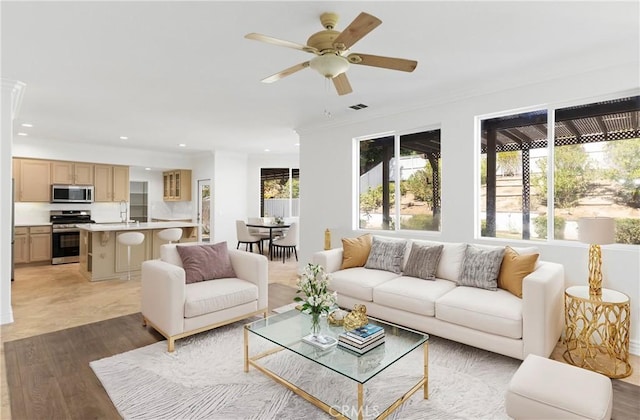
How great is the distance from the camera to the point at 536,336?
98.3 inches

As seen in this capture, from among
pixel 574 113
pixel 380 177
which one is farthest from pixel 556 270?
pixel 380 177

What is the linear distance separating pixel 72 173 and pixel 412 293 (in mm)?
7671

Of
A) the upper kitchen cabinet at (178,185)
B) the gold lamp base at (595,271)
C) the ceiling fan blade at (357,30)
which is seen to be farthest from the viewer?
the upper kitchen cabinet at (178,185)

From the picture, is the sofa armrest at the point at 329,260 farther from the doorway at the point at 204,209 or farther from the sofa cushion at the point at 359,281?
the doorway at the point at 204,209

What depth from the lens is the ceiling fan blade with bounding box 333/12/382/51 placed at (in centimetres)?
179

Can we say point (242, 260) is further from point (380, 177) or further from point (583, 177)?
point (583, 177)

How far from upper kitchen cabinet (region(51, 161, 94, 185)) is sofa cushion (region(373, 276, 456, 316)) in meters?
7.22

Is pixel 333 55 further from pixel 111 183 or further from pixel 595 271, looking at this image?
pixel 111 183

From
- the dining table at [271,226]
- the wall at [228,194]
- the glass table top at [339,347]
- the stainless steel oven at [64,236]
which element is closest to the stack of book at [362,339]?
the glass table top at [339,347]

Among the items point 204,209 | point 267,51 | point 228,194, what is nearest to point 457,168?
point 267,51

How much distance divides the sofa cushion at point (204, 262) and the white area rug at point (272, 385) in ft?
Answer: 2.35

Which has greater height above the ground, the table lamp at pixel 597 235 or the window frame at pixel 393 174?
the window frame at pixel 393 174

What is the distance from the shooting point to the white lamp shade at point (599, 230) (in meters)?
2.66

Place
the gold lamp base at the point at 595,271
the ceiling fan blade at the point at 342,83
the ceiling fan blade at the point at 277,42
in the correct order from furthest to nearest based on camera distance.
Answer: the gold lamp base at the point at 595,271 < the ceiling fan blade at the point at 342,83 < the ceiling fan blade at the point at 277,42
